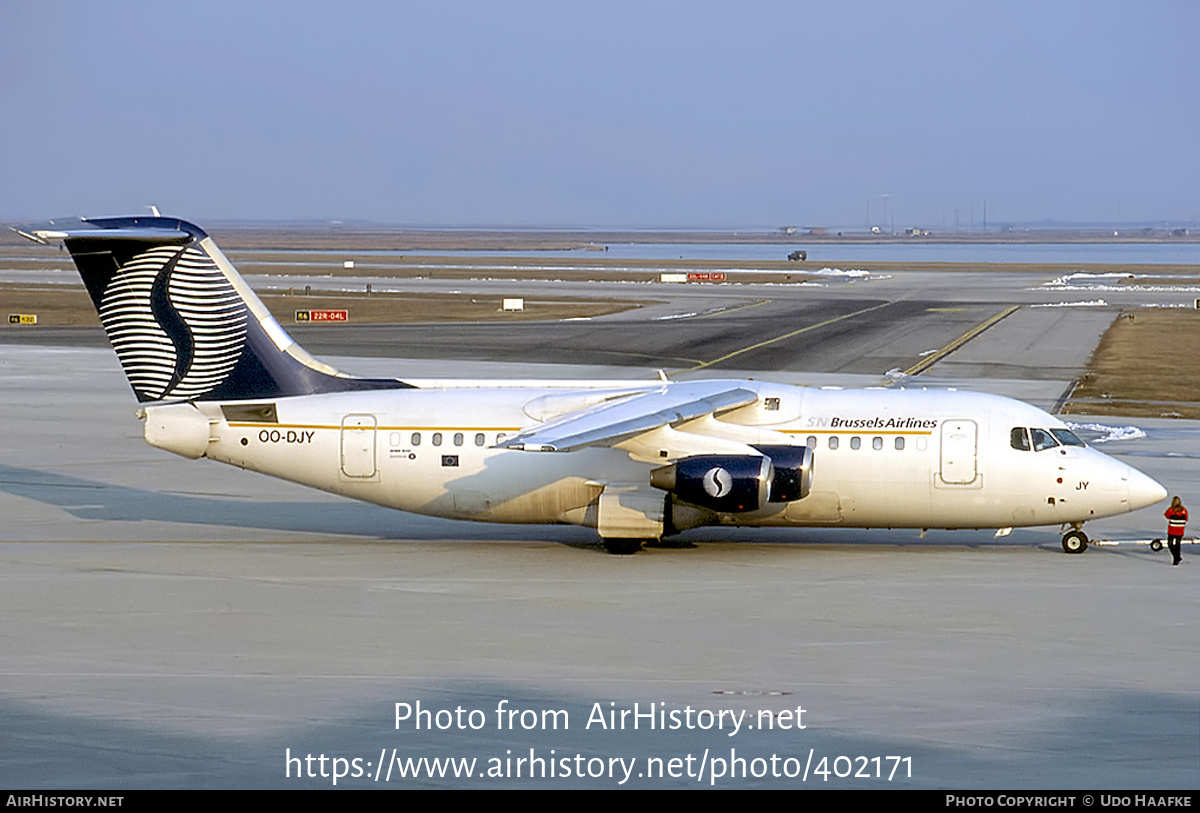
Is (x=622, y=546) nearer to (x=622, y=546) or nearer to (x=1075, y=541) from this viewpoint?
(x=622, y=546)

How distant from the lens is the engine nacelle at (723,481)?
25.7 metres

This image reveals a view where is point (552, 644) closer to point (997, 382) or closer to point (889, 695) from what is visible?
point (889, 695)

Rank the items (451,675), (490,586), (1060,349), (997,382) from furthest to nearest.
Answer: (1060,349), (997,382), (490,586), (451,675)

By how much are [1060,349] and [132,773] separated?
202ft

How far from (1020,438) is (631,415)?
7831 millimetres

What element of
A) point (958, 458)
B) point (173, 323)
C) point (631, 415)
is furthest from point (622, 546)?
point (173, 323)

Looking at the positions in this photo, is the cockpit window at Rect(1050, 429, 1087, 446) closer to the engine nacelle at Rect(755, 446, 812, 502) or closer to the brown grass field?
the engine nacelle at Rect(755, 446, 812, 502)

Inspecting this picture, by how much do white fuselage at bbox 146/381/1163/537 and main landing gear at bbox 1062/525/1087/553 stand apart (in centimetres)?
49

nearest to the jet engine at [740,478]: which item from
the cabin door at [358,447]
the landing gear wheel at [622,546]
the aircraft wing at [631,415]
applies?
the aircraft wing at [631,415]

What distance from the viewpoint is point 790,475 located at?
26.3 m

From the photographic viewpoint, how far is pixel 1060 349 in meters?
69.4

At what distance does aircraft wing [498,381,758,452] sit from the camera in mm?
23406

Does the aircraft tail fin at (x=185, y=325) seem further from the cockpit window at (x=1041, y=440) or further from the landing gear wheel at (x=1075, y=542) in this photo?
the landing gear wheel at (x=1075, y=542)
